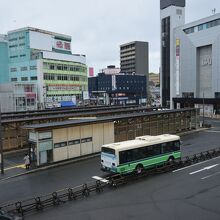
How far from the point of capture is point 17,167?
97.6 feet

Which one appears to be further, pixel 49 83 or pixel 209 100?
pixel 49 83

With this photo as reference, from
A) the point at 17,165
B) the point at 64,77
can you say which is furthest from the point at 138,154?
the point at 64,77

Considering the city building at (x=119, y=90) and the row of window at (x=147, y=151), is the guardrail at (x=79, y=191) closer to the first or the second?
the row of window at (x=147, y=151)

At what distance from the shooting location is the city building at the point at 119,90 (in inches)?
5517

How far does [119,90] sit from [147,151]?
114929mm

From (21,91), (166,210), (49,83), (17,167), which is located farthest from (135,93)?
(166,210)

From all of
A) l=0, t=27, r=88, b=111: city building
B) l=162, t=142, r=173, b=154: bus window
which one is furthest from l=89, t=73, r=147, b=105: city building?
l=162, t=142, r=173, b=154: bus window

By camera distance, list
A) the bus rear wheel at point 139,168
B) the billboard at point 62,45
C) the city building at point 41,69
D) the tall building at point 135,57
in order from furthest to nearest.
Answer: the tall building at point 135,57 → the billboard at point 62,45 → the city building at point 41,69 → the bus rear wheel at point 139,168

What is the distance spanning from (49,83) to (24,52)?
612 inches

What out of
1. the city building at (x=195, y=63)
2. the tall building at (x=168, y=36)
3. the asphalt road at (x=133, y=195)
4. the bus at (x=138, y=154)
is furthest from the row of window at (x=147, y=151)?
the tall building at (x=168, y=36)

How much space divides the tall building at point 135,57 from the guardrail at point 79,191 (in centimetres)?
15695

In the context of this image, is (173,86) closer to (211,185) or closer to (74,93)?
(74,93)

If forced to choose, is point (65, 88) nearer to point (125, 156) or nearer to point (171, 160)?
point (171, 160)

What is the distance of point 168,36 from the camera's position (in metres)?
103
